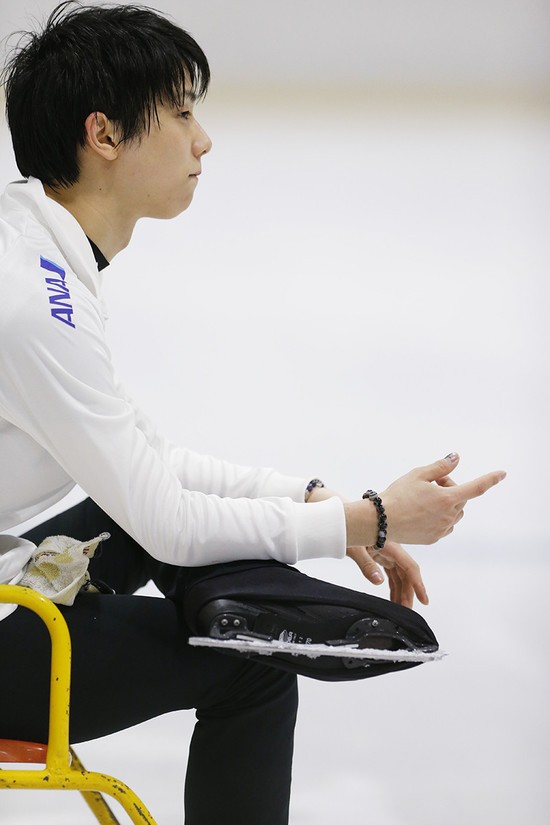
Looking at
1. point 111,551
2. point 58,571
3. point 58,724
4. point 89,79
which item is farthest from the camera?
point 111,551

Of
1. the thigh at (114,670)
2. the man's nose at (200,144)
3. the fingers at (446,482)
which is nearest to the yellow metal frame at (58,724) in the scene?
the thigh at (114,670)

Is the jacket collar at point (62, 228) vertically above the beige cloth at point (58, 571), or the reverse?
the jacket collar at point (62, 228)

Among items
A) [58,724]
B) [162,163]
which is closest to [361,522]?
[58,724]

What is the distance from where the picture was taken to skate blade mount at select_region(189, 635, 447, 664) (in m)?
0.94

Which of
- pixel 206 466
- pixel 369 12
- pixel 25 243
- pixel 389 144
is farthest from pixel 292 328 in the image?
pixel 25 243

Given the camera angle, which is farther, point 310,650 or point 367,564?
point 367,564

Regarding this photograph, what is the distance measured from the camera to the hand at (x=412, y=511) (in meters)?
1.08

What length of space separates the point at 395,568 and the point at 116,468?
52cm

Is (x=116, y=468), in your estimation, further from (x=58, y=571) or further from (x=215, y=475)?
(x=215, y=475)

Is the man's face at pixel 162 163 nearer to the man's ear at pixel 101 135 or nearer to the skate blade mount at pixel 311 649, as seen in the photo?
the man's ear at pixel 101 135

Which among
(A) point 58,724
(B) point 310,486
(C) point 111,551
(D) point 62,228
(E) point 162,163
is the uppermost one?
(E) point 162,163

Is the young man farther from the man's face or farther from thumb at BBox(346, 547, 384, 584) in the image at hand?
thumb at BBox(346, 547, 384, 584)

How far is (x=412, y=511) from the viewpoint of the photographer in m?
1.09

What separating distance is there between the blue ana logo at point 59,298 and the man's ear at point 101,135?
8.9 inches
